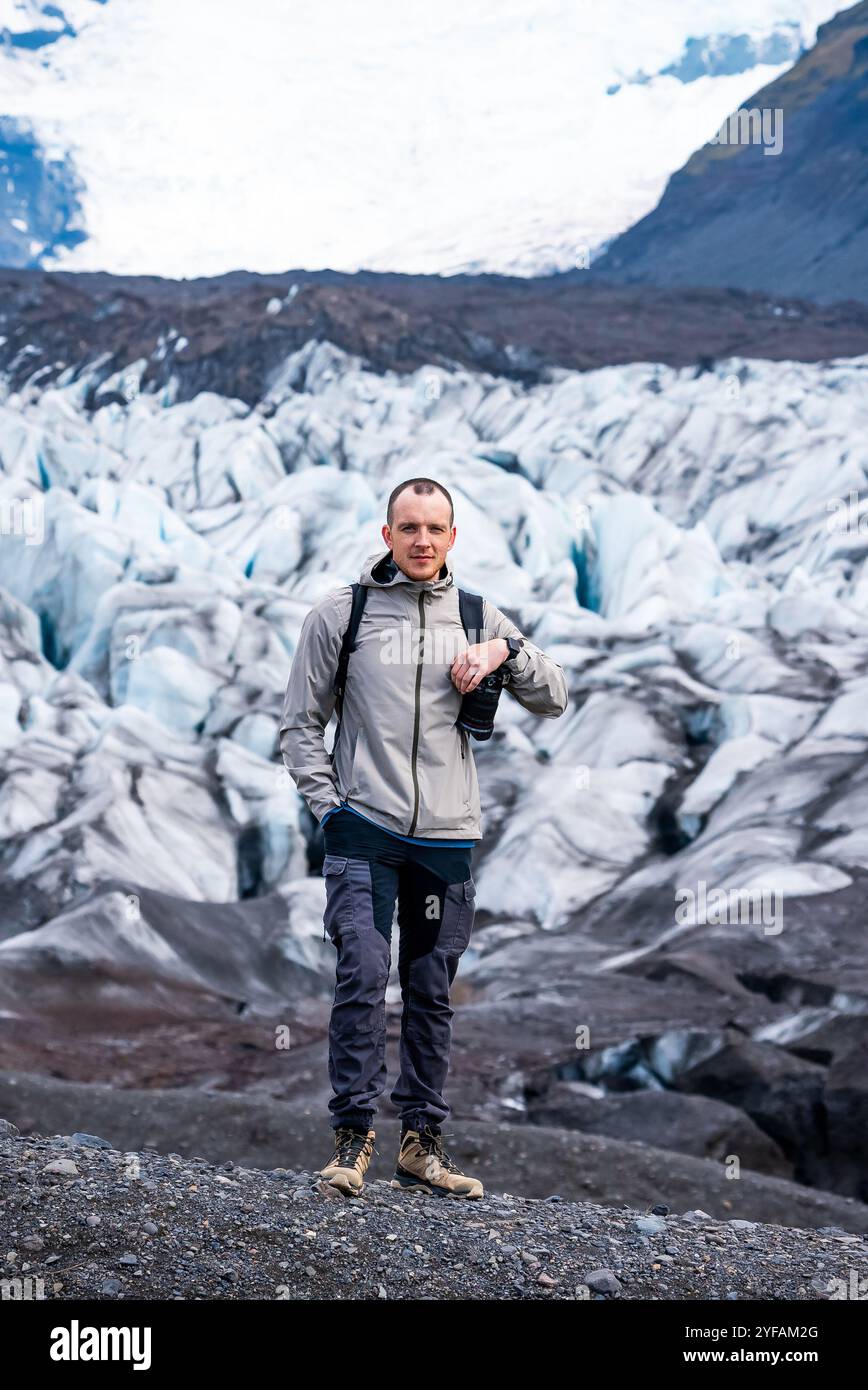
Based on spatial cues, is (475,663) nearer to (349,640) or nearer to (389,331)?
(349,640)

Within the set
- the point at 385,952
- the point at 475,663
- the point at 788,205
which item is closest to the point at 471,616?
the point at 475,663

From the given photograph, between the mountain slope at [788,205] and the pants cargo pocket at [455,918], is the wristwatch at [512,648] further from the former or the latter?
the mountain slope at [788,205]

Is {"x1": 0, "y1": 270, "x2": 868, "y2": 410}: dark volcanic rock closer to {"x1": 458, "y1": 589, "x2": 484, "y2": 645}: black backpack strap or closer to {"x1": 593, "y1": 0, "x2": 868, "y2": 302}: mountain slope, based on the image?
{"x1": 593, "y1": 0, "x2": 868, "y2": 302}: mountain slope

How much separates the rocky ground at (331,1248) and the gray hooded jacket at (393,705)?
3.42 feet

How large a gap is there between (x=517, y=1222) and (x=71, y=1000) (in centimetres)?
1254

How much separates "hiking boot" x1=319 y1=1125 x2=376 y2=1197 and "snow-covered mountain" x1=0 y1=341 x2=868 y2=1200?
7.90 meters

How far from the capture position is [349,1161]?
13.5ft

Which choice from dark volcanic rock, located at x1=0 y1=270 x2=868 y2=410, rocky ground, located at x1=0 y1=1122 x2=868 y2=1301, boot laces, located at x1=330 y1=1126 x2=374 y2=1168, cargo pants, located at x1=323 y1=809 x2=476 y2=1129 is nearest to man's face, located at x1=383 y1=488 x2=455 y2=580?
cargo pants, located at x1=323 y1=809 x2=476 y2=1129

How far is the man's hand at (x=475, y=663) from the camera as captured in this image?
4.05 metres

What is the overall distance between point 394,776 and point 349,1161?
1078mm

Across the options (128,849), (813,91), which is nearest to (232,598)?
(128,849)

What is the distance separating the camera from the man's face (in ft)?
13.6

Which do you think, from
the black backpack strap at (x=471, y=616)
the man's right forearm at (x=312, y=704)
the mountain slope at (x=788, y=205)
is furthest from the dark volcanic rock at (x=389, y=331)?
the man's right forearm at (x=312, y=704)

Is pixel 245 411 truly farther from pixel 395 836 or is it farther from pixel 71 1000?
pixel 395 836
